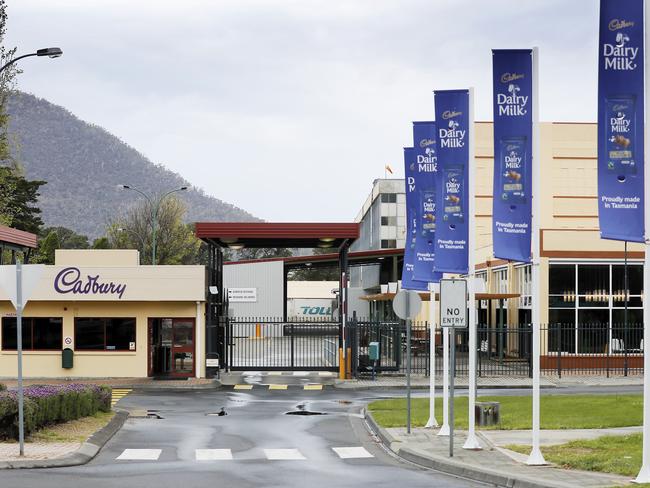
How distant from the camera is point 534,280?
16.1 m

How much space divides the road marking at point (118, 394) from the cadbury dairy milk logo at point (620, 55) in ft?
61.4

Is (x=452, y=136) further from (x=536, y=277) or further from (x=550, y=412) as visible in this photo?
(x=550, y=412)

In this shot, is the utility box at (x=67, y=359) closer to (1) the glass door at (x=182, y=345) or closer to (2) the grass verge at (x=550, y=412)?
(1) the glass door at (x=182, y=345)

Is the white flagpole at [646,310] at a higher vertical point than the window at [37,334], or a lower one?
higher

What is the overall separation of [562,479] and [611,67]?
547cm

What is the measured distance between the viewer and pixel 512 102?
16594mm

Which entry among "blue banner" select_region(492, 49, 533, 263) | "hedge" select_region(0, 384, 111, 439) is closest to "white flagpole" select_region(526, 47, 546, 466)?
"blue banner" select_region(492, 49, 533, 263)

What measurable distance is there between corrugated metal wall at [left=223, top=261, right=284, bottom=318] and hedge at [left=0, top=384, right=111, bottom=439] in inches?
1999

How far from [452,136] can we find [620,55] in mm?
6213

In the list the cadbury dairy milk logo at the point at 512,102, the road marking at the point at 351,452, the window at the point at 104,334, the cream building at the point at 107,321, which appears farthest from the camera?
the window at the point at 104,334

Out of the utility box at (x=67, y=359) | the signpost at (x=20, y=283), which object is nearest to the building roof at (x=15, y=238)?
the utility box at (x=67, y=359)

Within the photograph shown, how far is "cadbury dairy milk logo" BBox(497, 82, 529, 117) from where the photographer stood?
54.4ft

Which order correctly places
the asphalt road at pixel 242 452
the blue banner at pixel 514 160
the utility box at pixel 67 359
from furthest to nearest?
the utility box at pixel 67 359, the blue banner at pixel 514 160, the asphalt road at pixel 242 452

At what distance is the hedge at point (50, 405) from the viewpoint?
18953 mm
